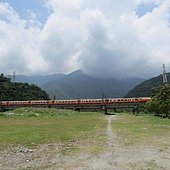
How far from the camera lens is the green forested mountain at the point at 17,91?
163375mm

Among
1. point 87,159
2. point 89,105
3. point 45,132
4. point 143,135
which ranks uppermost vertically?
point 89,105

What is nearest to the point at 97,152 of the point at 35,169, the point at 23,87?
the point at 35,169

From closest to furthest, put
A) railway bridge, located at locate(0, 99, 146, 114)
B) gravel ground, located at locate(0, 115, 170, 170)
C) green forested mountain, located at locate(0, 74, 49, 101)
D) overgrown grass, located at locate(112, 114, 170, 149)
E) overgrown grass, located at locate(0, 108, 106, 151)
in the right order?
gravel ground, located at locate(0, 115, 170, 170)
overgrown grass, located at locate(112, 114, 170, 149)
overgrown grass, located at locate(0, 108, 106, 151)
railway bridge, located at locate(0, 99, 146, 114)
green forested mountain, located at locate(0, 74, 49, 101)

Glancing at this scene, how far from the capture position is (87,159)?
54.0ft

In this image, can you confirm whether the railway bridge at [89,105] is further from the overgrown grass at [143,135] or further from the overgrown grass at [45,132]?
the overgrown grass at [143,135]

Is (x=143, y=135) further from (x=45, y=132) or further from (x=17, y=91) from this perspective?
(x=17, y=91)

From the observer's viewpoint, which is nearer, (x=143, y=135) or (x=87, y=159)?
(x=87, y=159)

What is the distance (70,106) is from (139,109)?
2466 centimetres

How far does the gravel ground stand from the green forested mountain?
14405cm

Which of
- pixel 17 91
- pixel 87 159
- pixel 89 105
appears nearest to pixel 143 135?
pixel 87 159

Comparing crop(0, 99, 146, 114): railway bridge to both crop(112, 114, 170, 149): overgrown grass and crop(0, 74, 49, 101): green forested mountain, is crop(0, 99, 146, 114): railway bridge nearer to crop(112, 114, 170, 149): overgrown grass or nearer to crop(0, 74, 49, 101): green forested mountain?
crop(0, 74, 49, 101): green forested mountain

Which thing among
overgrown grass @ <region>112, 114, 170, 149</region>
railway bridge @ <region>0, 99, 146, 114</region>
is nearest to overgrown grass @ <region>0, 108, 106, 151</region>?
overgrown grass @ <region>112, 114, 170, 149</region>

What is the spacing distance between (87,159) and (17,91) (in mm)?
155653

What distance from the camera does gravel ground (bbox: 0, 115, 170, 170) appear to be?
48.3 feet
